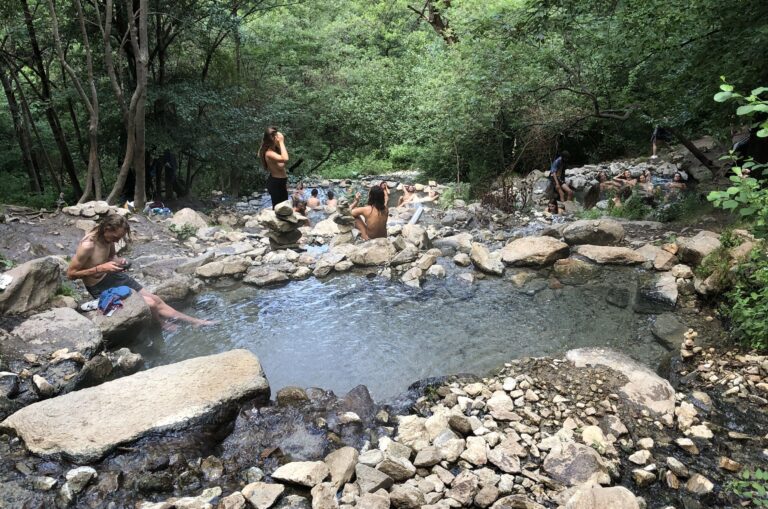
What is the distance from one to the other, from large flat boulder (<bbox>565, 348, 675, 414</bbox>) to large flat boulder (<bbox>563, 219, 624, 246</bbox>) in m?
3.61

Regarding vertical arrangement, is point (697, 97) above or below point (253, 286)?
above

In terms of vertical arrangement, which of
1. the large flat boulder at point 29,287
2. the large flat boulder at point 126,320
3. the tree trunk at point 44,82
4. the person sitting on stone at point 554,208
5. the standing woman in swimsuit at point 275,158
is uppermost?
the tree trunk at point 44,82

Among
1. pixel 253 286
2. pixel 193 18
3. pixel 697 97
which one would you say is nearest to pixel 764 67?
pixel 697 97

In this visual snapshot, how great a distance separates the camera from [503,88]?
34.6ft

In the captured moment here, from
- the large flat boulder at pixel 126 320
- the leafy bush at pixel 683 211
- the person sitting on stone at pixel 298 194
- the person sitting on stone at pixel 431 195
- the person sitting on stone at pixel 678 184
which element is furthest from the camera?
the person sitting on stone at pixel 431 195

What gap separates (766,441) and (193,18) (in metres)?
12.4

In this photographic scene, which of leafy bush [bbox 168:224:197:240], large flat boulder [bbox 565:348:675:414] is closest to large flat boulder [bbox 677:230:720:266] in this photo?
large flat boulder [bbox 565:348:675:414]

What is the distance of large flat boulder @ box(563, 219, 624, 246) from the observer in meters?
7.68

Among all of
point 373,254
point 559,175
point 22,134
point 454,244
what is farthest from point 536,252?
point 22,134

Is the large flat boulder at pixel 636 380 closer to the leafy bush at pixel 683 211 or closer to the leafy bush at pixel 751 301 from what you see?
the leafy bush at pixel 751 301

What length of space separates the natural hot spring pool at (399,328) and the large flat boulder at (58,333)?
687mm

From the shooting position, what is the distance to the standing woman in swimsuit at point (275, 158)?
854cm

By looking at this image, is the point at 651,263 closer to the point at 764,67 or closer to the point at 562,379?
the point at 764,67

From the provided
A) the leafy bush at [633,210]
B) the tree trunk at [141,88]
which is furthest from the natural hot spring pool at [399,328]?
the tree trunk at [141,88]
